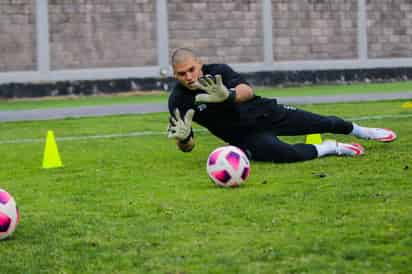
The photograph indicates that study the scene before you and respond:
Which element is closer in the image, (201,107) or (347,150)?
(201,107)

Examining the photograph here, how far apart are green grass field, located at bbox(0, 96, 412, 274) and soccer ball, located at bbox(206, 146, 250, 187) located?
0.11 meters

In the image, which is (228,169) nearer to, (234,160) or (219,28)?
(234,160)

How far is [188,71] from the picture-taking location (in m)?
9.77

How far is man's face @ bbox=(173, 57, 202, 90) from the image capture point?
9.70 m

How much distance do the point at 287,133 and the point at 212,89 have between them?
5.30ft

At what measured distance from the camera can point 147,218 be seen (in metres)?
7.58

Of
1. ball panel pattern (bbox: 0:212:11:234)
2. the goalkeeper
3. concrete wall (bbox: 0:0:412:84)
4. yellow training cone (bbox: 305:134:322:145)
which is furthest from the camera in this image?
concrete wall (bbox: 0:0:412:84)

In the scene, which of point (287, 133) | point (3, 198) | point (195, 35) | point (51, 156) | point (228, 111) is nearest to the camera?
point (3, 198)

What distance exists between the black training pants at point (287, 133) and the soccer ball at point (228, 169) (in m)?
1.49

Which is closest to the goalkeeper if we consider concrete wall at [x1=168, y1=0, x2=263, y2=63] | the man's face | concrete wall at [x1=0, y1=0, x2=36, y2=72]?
the man's face

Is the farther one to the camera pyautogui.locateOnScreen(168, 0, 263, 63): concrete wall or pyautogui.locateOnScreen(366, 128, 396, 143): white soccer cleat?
pyautogui.locateOnScreen(168, 0, 263, 63): concrete wall

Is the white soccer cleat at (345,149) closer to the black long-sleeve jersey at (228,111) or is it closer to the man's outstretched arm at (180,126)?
the black long-sleeve jersey at (228,111)

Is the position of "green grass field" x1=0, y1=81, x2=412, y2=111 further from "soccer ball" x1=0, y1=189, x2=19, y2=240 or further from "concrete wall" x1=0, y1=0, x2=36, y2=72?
"soccer ball" x1=0, y1=189, x2=19, y2=240

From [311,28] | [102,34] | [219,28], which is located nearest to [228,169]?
[102,34]
